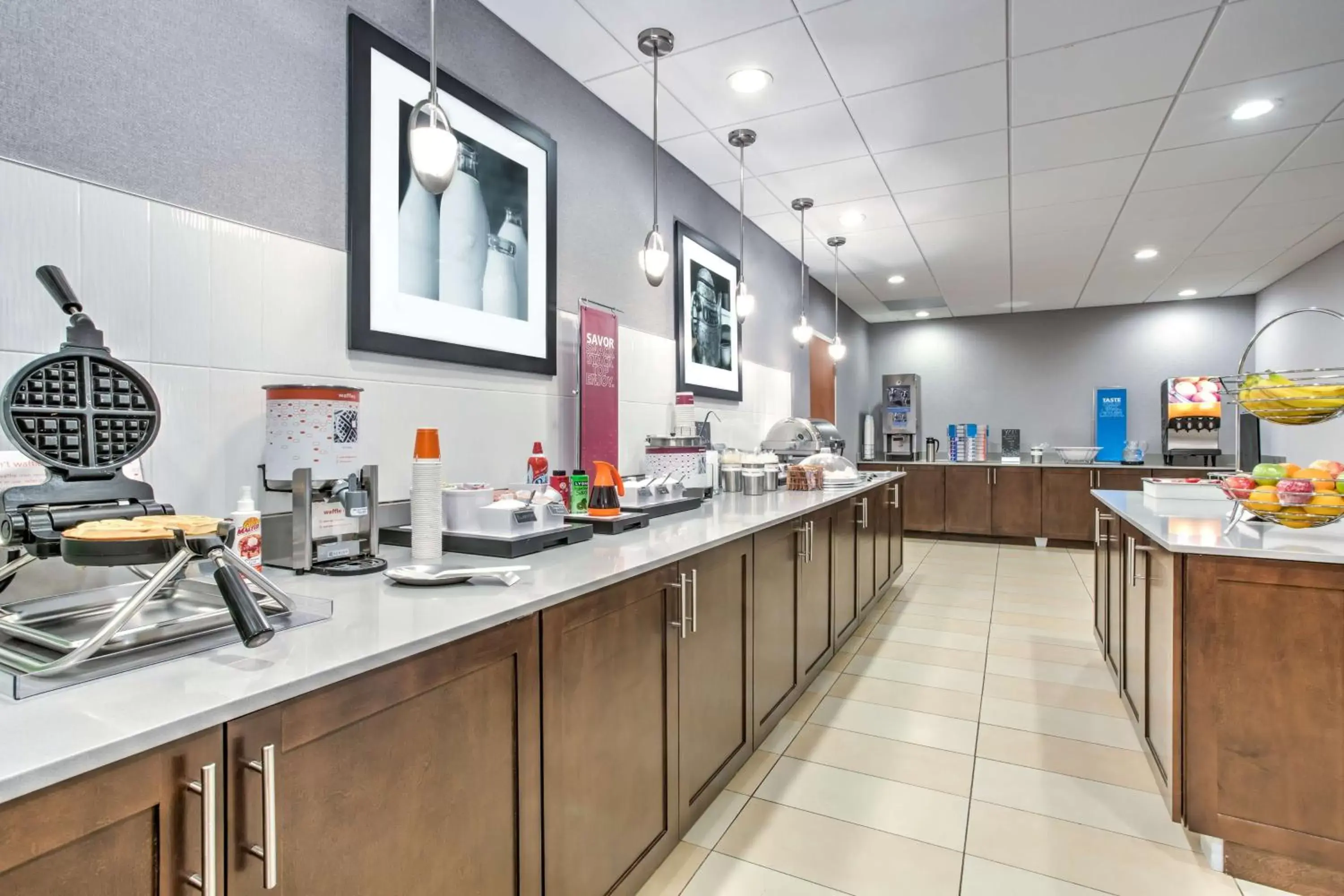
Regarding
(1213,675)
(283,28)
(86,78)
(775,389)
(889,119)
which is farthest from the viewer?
(775,389)

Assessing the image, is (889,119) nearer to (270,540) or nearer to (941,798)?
(941,798)

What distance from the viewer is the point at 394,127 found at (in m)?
1.94

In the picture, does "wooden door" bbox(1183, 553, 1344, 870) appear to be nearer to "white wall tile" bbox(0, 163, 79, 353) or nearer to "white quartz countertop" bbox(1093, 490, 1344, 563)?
"white quartz countertop" bbox(1093, 490, 1344, 563)

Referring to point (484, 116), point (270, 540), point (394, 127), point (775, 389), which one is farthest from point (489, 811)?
point (775, 389)

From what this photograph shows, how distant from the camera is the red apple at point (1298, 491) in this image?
192 cm

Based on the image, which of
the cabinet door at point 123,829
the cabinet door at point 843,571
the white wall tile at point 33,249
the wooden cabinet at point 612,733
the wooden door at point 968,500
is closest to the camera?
the cabinet door at point 123,829

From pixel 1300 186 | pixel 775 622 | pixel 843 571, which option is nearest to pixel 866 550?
pixel 843 571

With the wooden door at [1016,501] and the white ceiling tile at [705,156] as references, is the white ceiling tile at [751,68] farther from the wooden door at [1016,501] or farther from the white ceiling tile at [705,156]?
the wooden door at [1016,501]

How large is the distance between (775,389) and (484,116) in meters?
3.24

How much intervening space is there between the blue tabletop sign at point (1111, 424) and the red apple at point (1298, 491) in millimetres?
6163

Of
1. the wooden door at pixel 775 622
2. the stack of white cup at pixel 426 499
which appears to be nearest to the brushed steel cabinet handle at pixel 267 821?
the stack of white cup at pixel 426 499

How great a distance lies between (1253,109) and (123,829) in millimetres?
4489

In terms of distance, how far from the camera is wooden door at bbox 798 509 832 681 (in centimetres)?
277

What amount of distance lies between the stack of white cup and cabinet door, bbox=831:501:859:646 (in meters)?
2.04
